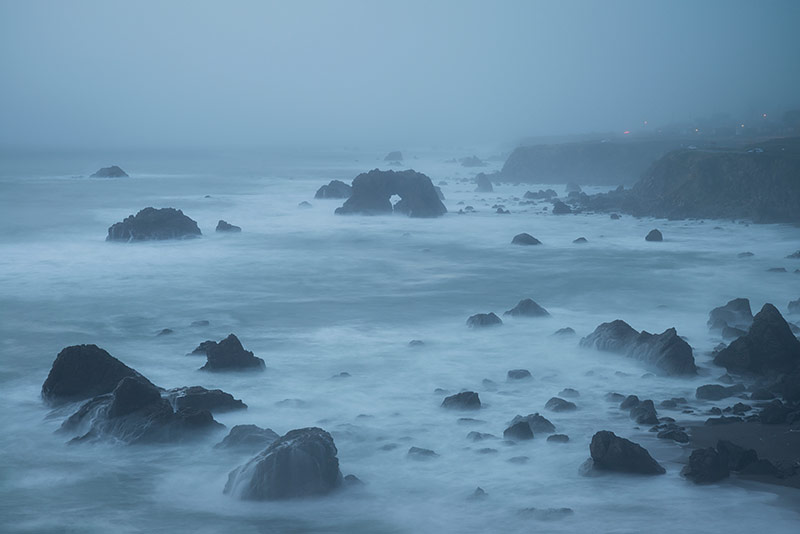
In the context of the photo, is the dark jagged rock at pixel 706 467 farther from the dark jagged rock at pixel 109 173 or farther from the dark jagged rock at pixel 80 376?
the dark jagged rock at pixel 109 173

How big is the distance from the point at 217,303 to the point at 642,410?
17697mm

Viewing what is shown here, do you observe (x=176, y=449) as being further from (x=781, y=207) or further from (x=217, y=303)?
(x=781, y=207)

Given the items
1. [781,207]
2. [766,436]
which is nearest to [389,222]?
[781,207]

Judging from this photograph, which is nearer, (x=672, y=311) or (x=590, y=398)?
(x=590, y=398)

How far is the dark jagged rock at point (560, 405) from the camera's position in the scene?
1748 cm

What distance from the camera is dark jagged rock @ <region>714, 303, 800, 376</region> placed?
63.8ft

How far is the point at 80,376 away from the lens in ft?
59.4

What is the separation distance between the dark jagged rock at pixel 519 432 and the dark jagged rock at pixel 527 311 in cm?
1087

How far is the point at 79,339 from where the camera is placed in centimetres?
2495

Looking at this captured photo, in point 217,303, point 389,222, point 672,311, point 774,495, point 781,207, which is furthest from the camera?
point 389,222

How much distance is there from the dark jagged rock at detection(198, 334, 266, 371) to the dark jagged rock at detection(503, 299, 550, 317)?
9141 millimetres

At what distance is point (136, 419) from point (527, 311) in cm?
1395

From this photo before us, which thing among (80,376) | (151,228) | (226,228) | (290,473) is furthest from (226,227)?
(290,473)

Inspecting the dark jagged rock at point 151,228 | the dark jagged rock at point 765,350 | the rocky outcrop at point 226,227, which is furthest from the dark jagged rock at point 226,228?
the dark jagged rock at point 765,350
